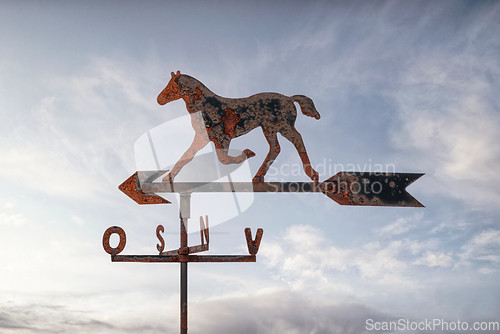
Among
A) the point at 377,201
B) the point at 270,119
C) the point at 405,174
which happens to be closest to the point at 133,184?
the point at 270,119

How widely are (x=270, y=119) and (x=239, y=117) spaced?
22cm

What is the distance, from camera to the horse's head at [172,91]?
2605 millimetres

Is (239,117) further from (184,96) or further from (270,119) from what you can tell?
(184,96)

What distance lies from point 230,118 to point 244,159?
0.31 m

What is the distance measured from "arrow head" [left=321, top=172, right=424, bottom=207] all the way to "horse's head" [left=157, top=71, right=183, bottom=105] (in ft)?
3.98

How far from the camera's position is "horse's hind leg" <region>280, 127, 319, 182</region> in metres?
2.63

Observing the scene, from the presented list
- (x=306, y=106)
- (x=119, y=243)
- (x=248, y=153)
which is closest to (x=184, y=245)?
(x=119, y=243)

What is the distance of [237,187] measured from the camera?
2.60 metres

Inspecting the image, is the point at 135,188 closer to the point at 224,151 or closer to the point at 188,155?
the point at 188,155

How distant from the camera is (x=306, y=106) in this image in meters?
2.73

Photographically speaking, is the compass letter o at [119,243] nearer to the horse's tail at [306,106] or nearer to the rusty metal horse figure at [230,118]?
the rusty metal horse figure at [230,118]

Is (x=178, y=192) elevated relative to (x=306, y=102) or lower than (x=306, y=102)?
lower

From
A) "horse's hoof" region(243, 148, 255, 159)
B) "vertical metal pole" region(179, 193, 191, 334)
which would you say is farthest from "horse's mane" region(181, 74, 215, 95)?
"vertical metal pole" region(179, 193, 191, 334)

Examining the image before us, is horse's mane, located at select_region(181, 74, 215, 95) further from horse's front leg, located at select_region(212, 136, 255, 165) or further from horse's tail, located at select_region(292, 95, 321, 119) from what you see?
horse's tail, located at select_region(292, 95, 321, 119)
